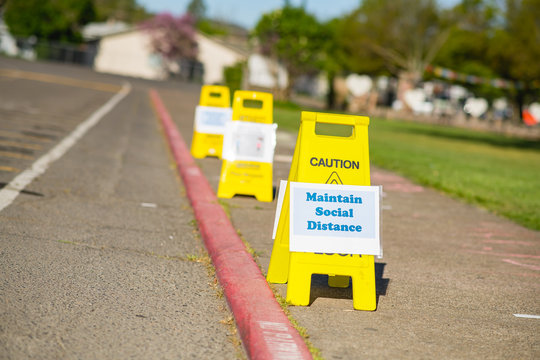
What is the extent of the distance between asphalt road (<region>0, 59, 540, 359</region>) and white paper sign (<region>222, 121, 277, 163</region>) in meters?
0.56

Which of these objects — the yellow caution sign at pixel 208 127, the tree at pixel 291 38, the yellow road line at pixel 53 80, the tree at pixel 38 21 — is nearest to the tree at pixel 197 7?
the tree at pixel 38 21

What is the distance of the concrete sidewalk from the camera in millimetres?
3898

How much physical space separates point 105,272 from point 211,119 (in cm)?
715

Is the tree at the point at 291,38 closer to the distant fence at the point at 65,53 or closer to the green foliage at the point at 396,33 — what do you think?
the green foliage at the point at 396,33

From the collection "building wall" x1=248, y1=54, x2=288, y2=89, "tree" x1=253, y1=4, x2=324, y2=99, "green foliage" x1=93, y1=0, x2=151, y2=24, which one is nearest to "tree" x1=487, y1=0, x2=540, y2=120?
"building wall" x1=248, y1=54, x2=288, y2=89

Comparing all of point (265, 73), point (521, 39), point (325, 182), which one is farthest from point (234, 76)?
point (325, 182)

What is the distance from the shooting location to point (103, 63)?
7188 centimetres

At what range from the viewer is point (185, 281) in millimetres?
4875

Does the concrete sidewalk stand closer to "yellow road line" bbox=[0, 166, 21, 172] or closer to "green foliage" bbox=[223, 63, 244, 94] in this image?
"yellow road line" bbox=[0, 166, 21, 172]

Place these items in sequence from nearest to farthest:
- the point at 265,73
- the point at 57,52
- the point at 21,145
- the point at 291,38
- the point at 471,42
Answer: the point at 21,145, the point at 471,42, the point at 291,38, the point at 265,73, the point at 57,52

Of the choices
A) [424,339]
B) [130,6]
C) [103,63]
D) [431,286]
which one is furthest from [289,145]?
[130,6]

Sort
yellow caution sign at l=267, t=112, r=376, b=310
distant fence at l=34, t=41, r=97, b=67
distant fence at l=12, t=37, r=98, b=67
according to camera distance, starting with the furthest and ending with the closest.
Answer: distant fence at l=12, t=37, r=98, b=67 < distant fence at l=34, t=41, r=97, b=67 < yellow caution sign at l=267, t=112, r=376, b=310

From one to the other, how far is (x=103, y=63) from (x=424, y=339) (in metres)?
71.6

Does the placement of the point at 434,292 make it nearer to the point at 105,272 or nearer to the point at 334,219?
the point at 334,219
